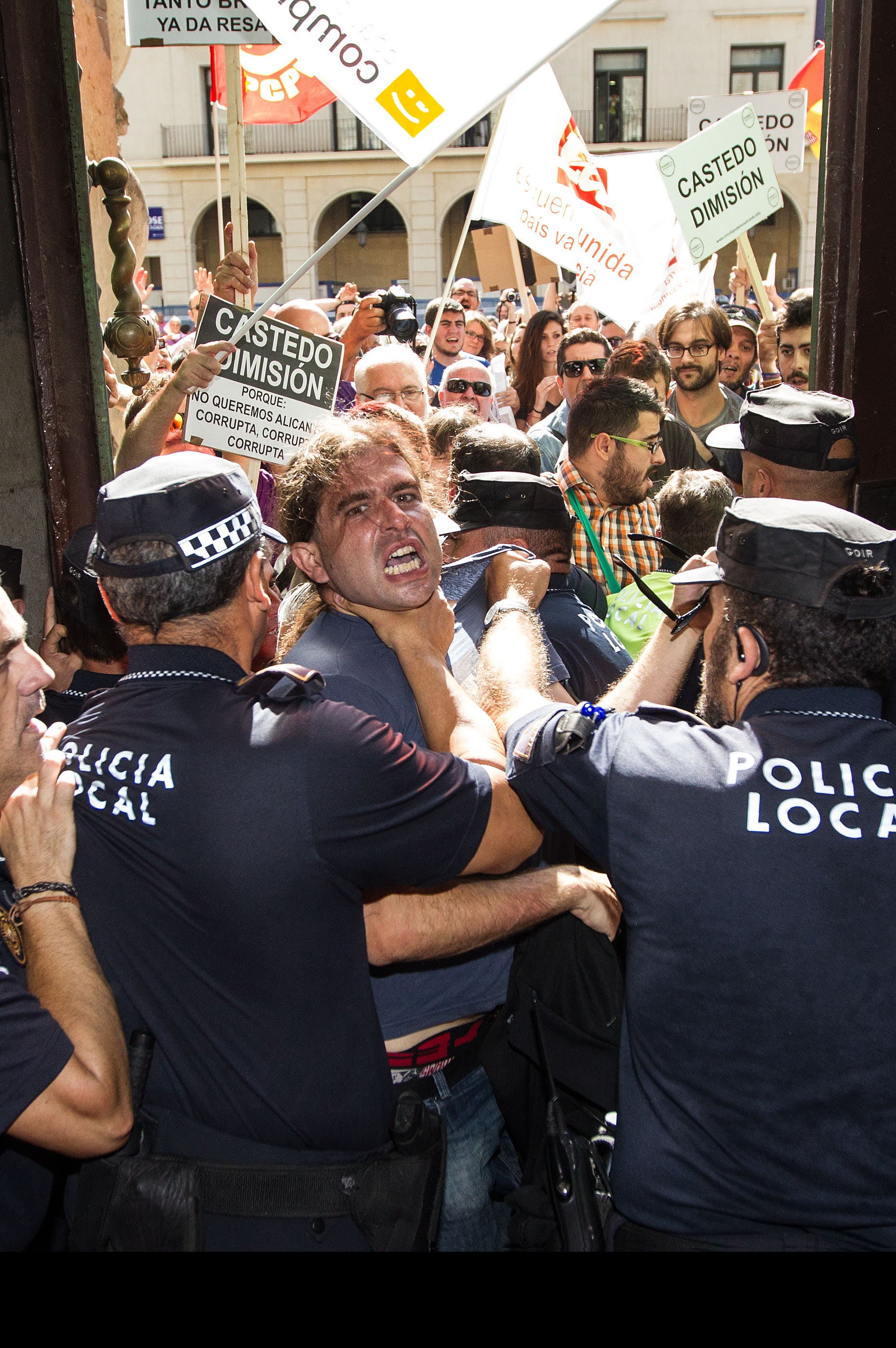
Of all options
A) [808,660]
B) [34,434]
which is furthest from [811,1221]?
[34,434]

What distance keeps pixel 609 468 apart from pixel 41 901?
8.99ft

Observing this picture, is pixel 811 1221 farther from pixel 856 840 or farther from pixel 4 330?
pixel 4 330

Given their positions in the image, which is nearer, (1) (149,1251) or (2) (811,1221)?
(2) (811,1221)

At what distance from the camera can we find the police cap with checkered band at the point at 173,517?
1.84 metres

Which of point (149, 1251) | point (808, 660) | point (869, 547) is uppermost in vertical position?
point (869, 547)

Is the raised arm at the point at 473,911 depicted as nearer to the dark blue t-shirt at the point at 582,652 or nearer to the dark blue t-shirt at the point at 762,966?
the dark blue t-shirt at the point at 762,966

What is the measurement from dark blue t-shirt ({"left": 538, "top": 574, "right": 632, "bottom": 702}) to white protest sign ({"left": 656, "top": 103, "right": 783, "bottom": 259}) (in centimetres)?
421

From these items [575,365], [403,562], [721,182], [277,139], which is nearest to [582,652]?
[403,562]

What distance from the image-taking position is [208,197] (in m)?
33.2

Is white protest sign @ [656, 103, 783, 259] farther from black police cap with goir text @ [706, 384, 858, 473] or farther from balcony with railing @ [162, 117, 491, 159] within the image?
balcony with railing @ [162, 117, 491, 159]

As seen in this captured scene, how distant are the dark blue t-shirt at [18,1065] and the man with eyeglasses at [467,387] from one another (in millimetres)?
5057

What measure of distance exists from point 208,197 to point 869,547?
35.3m

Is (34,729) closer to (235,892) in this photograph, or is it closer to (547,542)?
(235,892)

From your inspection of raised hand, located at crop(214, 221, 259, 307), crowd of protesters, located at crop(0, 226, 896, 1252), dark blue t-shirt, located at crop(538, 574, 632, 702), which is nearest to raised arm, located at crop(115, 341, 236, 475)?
raised hand, located at crop(214, 221, 259, 307)
